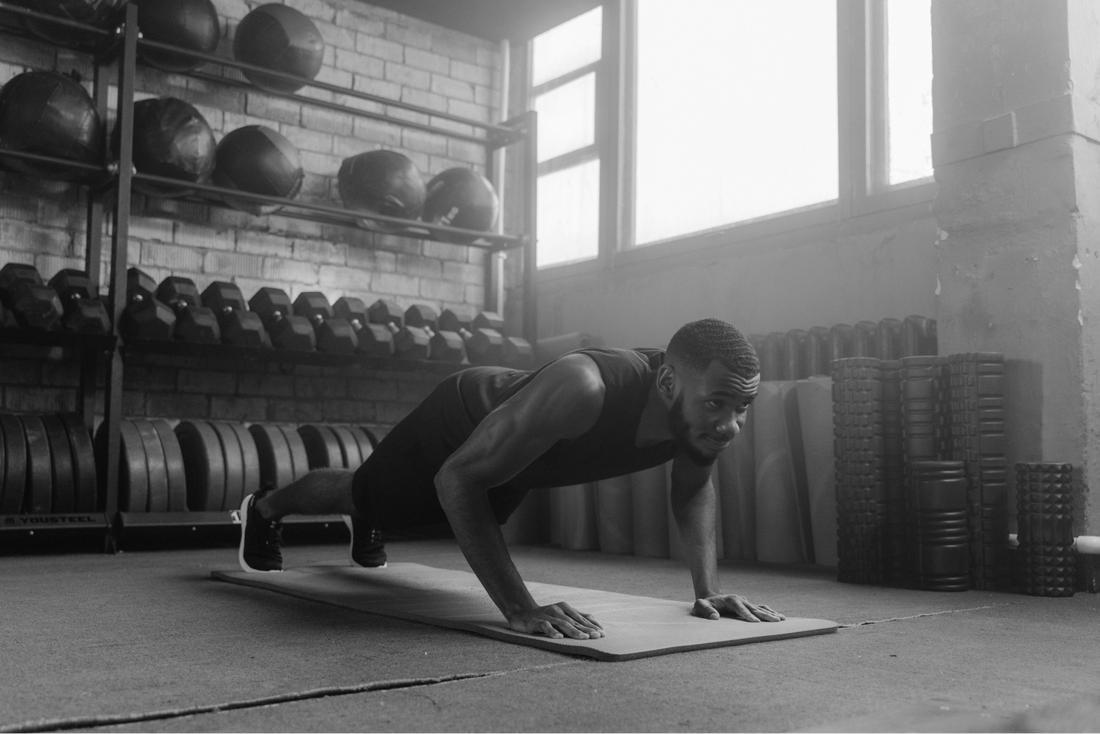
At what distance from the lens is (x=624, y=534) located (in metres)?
4.35

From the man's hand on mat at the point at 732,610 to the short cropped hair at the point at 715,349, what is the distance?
61cm

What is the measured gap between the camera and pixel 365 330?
16.4 feet

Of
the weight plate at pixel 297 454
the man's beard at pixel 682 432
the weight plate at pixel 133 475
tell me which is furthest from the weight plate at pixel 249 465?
the man's beard at pixel 682 432

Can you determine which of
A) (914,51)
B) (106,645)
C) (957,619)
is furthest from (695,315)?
(106,645)

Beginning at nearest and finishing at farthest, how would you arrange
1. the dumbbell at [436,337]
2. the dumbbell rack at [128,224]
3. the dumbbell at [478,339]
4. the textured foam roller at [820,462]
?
the textured foam roller at [820,462]
the dumbbell rack at [128,224]
the dumbbell at [436,337]
the dumbbell at [478,339]

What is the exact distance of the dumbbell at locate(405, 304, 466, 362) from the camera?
5.14 m

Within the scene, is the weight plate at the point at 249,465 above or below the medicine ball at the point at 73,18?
below

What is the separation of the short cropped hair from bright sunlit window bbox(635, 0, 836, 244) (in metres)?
2.58

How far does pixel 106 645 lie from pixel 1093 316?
2914mm

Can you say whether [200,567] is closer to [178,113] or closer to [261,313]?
[261,313]

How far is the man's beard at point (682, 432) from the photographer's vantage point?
207 cm

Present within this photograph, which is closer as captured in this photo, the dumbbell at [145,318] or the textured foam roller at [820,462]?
the textured foam roller at [820,462]

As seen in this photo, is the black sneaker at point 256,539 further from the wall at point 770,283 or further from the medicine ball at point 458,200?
the medicine ball at point 458,200

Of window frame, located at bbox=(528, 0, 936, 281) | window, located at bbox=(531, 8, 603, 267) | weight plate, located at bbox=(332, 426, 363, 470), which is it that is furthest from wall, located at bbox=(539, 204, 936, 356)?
weight plate, located at bbox=(332, 426, 363, 470)
